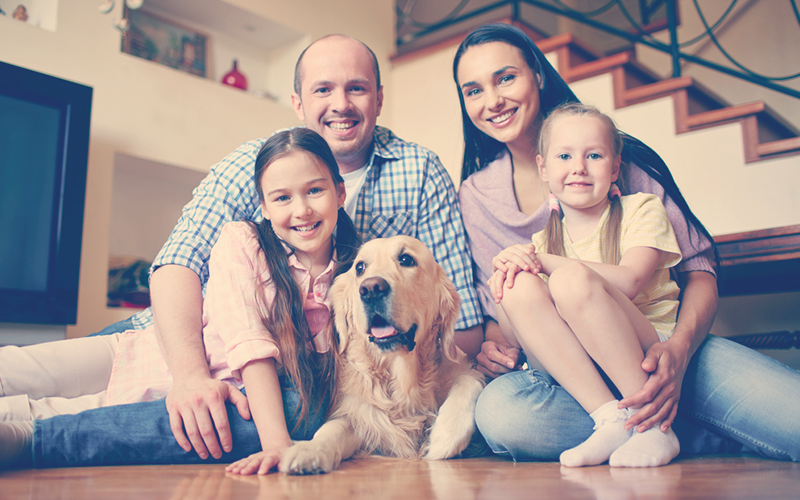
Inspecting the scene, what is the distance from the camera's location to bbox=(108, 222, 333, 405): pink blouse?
124 cm

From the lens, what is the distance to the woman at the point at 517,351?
46.9 inches

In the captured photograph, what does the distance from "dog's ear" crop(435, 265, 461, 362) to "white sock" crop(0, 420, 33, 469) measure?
91cm

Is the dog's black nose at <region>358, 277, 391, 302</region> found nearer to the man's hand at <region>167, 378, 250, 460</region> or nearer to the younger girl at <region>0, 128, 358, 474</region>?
the younger girl at <region>0, 128, 358, 474</region>

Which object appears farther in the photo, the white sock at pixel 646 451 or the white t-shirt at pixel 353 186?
the white t-shirt at pixel 353 186

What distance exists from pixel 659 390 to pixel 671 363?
7 centimetres

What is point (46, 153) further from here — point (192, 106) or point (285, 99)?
point (285, 99)

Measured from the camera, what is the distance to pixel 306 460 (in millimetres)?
1039

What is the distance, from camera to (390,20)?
4.98m

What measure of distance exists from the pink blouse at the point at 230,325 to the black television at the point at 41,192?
1592 millimetres

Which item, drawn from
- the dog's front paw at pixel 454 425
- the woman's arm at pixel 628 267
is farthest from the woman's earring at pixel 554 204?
the dog's front paw at pixel 454 425

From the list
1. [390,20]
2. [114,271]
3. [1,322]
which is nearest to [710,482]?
[1,322]

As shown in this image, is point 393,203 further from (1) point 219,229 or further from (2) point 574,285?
(2) point 574,285

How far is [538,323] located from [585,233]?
15.1 inches

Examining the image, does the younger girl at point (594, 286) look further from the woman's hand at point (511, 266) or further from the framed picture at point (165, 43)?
the framed picture at point (165, 43)
